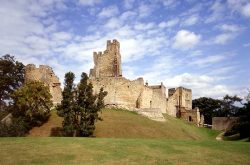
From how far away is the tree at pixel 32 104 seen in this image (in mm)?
38125

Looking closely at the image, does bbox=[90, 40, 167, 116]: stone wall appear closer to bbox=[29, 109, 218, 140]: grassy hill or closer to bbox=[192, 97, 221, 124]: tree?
bbox=[29, 109, 218, 140]: grassy hill

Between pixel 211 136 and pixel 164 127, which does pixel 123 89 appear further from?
pixel 211 136

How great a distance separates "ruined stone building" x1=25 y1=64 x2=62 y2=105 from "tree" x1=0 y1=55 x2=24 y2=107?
186 inches

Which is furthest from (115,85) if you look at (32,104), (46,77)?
(32,104)

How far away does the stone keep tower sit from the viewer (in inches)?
2098

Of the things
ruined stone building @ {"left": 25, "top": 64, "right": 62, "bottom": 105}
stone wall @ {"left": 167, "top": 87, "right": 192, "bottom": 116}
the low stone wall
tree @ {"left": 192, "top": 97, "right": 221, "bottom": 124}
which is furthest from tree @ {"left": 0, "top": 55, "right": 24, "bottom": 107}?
tree @ {"left": 192, "top": 97, "right": 221, "bottom": 124}

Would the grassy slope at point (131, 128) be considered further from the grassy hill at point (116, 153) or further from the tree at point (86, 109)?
the grassy hill at point (116, 153)

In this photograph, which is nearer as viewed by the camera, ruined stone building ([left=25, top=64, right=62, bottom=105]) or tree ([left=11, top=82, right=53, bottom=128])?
tree ([left=11, top=82, right=53, bottom=128])

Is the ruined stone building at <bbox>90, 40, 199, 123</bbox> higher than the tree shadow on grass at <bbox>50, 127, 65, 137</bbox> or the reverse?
higher

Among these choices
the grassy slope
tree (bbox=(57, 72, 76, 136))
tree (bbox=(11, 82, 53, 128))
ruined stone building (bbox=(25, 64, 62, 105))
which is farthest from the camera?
ruined stone building (bbox=(25, 64, 62, 105))

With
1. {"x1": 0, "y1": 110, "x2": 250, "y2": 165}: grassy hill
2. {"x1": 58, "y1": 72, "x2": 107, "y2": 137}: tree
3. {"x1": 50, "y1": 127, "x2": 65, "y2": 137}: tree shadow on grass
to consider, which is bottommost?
{"x1": 0, "y1": 110, "x2": 250, "y2": 165}: grassy hill

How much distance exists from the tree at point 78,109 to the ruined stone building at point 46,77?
10976mm

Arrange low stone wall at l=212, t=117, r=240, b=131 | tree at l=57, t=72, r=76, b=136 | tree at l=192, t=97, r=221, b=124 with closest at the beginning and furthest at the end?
1. tree at l=57, t=72, r=76, b=136
2. low stone wall at l=212, t=117, r=240, b=131
3. tree at l=192, t=97, r=221, b=124

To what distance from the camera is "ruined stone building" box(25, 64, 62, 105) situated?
151ft
